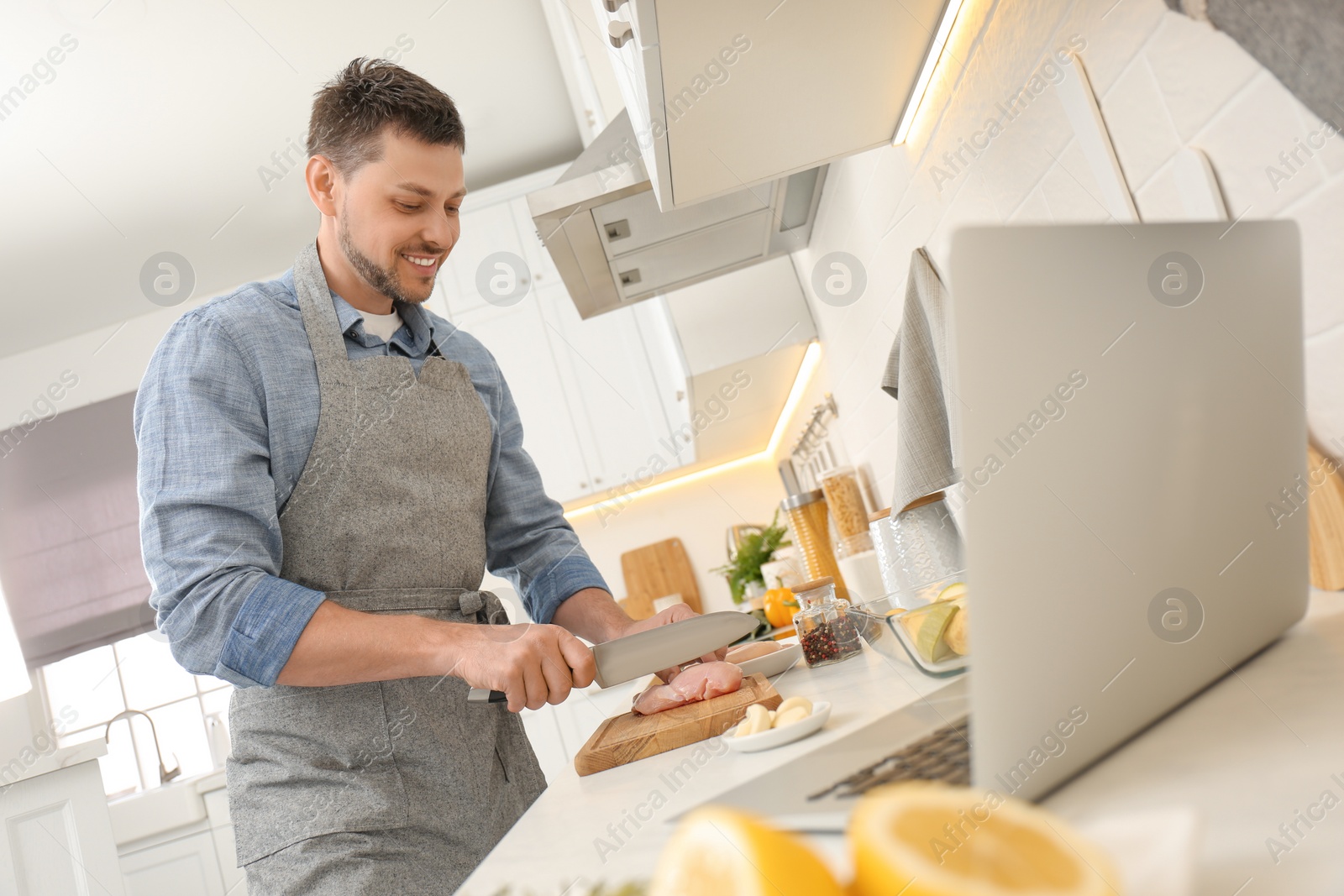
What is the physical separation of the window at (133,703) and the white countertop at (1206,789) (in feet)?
11.5

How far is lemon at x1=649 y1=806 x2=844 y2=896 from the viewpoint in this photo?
229mm

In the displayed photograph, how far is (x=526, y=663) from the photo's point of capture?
2.50 ft

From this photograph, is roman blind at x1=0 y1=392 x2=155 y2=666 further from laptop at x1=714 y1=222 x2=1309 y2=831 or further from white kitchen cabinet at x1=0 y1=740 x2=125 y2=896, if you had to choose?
laptop at x1=714 y1=222 x2=1309 y2=831

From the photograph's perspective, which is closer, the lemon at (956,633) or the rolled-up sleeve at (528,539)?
the lemon at (956,633)

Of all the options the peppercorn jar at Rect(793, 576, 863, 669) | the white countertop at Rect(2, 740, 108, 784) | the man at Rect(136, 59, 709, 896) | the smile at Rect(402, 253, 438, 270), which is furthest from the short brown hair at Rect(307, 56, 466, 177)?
the white countertop at Rect(2, 740, 108, 784)

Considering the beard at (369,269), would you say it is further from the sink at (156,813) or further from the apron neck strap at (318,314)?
the sink at (156,813)

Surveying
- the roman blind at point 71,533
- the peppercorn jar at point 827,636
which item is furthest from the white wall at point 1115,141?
the roman blind at point 71,533

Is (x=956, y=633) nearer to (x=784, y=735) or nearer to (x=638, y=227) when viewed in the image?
(x=784, y=735)

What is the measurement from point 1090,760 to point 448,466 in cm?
86

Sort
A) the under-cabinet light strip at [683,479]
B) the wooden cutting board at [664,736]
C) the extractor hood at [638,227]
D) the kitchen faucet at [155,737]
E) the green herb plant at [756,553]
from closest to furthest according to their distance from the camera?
the wooden cutting board at [664,736], the extractor hood at [638,227], the green herb plant at [756,553], the kitchen faucet at [155,737], the under-cabinet light strip at [683,479]

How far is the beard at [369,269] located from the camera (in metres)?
1.10

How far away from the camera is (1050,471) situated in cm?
29

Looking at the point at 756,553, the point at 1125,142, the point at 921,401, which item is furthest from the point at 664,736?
the point at 756,553

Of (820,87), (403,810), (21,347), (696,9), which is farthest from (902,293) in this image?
(21,347)
